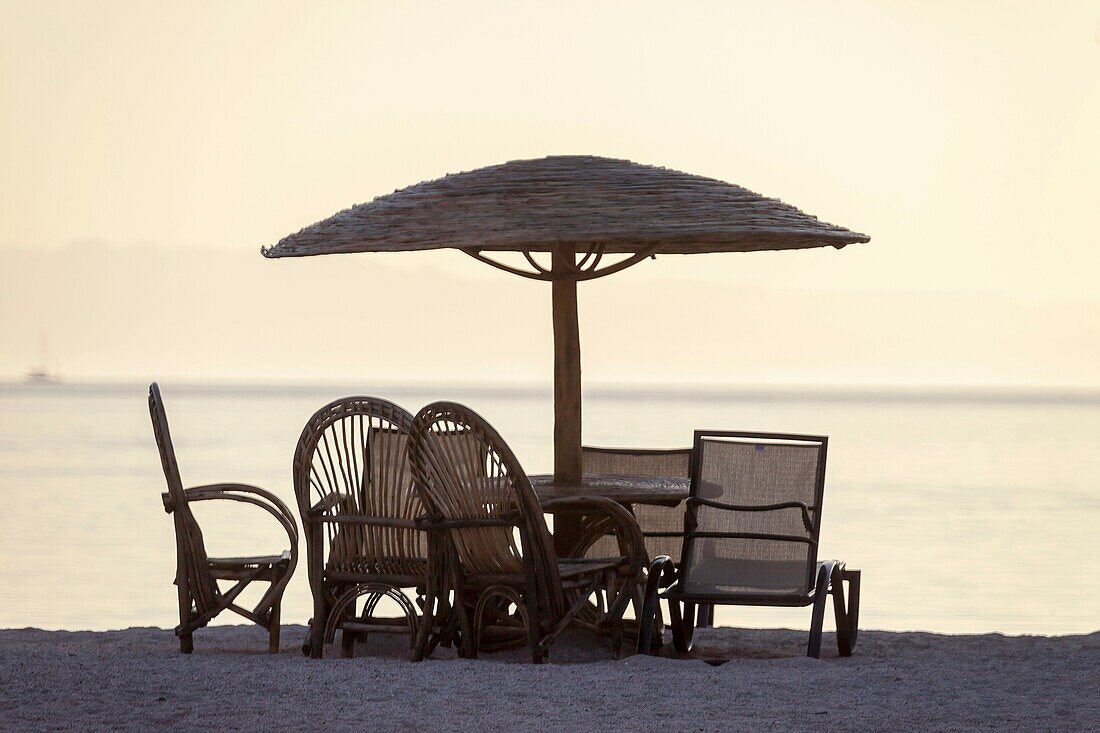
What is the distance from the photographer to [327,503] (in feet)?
18.1

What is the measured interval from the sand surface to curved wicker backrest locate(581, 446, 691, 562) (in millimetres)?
1168

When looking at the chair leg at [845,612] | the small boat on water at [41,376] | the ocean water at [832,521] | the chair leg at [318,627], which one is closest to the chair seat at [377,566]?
the chair leg at [318,627]

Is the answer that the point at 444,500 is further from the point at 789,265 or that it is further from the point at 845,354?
the point at 845,354

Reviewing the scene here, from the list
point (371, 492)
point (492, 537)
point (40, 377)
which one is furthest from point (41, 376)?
point (492, 537)

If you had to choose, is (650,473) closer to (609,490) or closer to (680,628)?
(609,490)

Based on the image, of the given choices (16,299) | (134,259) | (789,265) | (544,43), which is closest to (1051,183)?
(789,265)

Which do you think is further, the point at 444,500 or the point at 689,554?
the point at 689,554

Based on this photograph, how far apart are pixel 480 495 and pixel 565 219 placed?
116 cm

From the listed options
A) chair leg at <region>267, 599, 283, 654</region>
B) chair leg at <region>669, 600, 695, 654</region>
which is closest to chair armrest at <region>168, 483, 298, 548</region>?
chair leg at <region>267, 599, 283, 654</region>

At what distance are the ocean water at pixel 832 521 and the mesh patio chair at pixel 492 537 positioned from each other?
3.12m

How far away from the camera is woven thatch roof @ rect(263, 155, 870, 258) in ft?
18.8

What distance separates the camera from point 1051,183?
147 feet

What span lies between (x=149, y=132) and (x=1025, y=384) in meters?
76.0

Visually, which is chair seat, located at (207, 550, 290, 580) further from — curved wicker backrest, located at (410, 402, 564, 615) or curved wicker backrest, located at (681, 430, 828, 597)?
curved wicker backrest, located at (681, 430, 828, 597)
